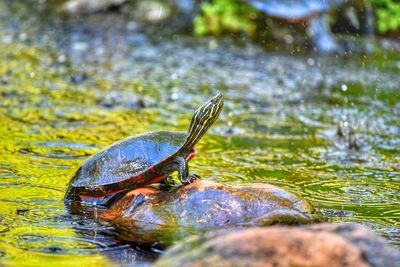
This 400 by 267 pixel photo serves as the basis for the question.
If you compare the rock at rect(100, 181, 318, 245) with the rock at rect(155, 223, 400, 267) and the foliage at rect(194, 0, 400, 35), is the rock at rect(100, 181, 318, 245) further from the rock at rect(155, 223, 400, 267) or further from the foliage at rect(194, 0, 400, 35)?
the foliage at rect(194, 0, 400, 35)

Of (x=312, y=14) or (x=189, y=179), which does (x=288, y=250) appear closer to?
(x=189, y=179)

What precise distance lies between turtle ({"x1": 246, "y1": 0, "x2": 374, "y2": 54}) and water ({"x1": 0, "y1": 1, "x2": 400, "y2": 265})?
95cm

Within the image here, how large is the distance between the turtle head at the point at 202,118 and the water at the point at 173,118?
3.14 feet

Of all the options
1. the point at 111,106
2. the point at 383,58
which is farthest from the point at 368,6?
the point at 111,106

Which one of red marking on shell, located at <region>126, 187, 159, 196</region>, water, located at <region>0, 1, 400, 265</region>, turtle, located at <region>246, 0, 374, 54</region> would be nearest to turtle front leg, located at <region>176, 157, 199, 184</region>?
red marking on shell, located at <region>126, 187, 159, 196</region>

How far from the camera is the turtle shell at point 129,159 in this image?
18.0 ft

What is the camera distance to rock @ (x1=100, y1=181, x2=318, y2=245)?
5012mm

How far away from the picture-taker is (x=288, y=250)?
10.5 ft

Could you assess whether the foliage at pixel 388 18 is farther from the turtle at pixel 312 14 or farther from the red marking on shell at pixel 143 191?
the red marking on shell at pixel 143 191

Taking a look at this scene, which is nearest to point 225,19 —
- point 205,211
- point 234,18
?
point 234,18

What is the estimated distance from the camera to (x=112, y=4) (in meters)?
19.3

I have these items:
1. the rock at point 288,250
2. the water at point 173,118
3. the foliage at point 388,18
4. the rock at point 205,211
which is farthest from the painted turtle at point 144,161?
the foliage at point 388,18

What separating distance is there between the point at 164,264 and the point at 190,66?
35.9 feet

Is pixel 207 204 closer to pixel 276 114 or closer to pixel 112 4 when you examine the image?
pixel 276 114
